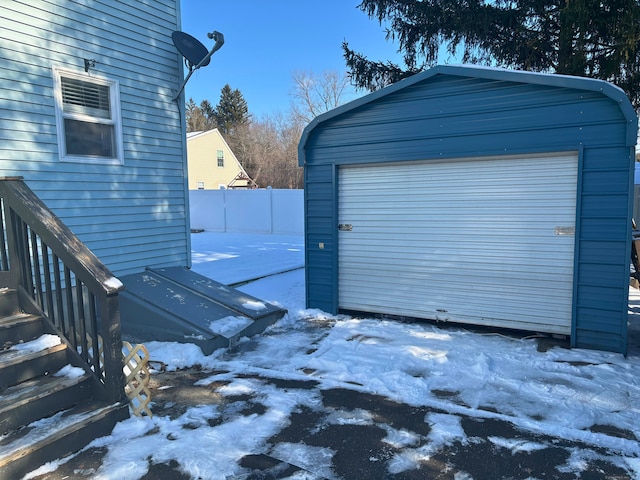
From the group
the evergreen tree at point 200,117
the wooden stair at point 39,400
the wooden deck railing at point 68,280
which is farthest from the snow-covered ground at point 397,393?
the evergreen tree at point 200,117

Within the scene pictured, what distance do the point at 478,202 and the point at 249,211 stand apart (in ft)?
48.0

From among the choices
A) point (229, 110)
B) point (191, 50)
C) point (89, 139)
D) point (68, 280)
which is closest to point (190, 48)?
point (191, 50)

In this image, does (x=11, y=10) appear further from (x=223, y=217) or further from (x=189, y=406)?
(x=223, y=217)

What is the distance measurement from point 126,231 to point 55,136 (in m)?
1.45

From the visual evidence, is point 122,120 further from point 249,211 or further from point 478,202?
point 249,211

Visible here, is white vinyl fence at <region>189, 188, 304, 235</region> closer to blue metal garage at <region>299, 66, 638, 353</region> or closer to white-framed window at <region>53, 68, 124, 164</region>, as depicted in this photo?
blue metal garage at <region>299, 66, 638, 353</region>

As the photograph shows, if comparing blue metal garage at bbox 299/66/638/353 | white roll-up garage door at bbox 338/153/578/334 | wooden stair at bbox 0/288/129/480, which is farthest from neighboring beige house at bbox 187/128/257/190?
wooden stair at bbox 0/288/129/480

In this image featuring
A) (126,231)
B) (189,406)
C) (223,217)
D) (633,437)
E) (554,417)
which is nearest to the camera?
(633,437)

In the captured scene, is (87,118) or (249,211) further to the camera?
(249,211)

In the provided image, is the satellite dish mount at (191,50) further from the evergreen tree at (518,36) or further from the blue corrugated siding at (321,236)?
the evergreen tree at (518,36)

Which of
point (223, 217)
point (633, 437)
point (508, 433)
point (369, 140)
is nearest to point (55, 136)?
point (369, 140)

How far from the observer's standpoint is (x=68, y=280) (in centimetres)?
321

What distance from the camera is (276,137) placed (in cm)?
3841

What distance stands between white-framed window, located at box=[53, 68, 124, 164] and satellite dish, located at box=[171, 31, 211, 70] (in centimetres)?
105
